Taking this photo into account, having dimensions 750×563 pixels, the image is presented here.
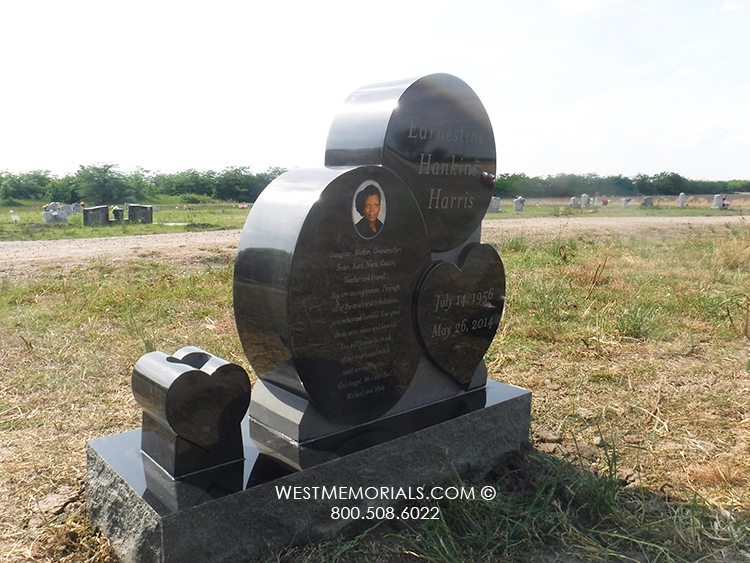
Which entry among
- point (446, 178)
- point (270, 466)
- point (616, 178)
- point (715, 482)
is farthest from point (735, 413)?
point (616, 178)

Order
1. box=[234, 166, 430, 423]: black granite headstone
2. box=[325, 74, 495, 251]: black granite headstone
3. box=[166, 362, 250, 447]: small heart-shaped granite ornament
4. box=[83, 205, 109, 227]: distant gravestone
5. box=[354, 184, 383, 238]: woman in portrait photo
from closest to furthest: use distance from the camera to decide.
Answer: box=[166, 362, 250, 447]: small heart-shaped granite ornament, box=[234, 166, 430, 423]: black granite headstone, box=[354, 184, 383, 238]: woman in portrait photo, box=[325, 74, 495, 251]: black granite headstone, box=[83, 205, 109, 227]: distant gravestone

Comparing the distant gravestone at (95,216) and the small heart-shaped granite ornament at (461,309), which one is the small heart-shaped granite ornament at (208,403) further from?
the distant gravestone at (95,216)

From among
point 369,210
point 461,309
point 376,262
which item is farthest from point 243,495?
point 461,309

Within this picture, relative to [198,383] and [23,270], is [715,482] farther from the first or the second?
[23,270]

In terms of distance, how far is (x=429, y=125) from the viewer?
2775 millimetres

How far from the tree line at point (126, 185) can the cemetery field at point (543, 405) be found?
929 inches

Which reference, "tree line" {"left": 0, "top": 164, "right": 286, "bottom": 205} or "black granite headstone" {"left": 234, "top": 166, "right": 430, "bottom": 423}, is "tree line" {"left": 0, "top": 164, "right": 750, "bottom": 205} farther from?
"black granite headstone" {"left": 234, "top": 166, "right": 430, "bottom": 423}

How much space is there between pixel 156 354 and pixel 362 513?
1076 millimetres

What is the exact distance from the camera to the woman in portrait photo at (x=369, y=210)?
2.43 metres

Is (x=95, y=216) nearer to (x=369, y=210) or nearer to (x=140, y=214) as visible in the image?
(x=140, y=214)

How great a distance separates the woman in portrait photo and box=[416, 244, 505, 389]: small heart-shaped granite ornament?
443 millimetres

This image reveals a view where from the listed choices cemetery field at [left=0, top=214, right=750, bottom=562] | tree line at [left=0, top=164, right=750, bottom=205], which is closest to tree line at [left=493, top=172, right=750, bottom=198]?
tree line at [left=0, top=164, right=750, bottom=205]

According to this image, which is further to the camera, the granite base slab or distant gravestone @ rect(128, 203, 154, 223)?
distant gravestone @ rect(128, 203, 154, 223)

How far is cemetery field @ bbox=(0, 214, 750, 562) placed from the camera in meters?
2.31
